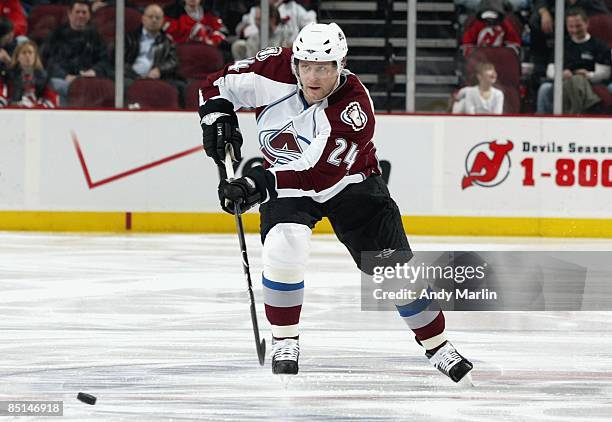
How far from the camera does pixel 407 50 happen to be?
29.2ft

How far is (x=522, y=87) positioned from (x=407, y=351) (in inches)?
195

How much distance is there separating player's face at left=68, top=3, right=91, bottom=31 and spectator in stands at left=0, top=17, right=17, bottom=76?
0.44 metres

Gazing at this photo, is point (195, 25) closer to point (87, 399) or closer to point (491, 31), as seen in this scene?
point (491, 31)

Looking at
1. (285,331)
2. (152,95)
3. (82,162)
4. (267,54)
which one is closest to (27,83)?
(82,162)

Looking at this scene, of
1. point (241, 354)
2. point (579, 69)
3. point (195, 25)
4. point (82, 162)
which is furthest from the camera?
point (195, 25)

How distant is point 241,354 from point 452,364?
2.65 feet

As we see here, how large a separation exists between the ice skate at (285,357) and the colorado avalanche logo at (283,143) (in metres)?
0.56

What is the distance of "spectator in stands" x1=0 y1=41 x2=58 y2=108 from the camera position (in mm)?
8875

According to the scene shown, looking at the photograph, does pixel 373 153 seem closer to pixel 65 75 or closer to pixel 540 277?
pixel 540 277

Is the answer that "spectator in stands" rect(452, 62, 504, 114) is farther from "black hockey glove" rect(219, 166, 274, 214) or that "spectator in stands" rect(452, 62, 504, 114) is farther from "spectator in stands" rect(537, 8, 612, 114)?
"black hockey glove" rect(219, 166, 274, 214)

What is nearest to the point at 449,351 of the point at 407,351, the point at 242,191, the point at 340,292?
the point at 407,351

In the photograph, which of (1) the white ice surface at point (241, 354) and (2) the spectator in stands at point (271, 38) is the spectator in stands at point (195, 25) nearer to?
(2) the spectator in stands at point (271, 38)

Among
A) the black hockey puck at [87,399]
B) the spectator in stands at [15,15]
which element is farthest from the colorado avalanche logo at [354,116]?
the spectator in stands at [15,15]

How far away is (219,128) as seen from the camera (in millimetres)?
3914
